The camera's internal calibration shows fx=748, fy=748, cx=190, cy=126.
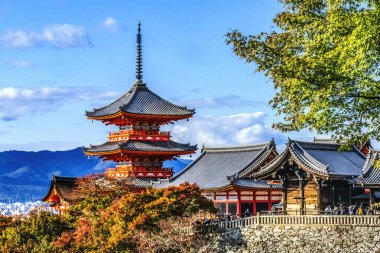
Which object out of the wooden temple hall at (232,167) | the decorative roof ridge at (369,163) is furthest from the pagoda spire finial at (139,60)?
the decorative roof ridge at (369,163)

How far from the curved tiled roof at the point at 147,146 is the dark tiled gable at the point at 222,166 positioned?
2.39 metres

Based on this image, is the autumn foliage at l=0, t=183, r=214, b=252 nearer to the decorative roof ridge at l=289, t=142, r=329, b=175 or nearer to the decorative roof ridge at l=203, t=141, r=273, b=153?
the decorative roof ridge at l=289, t=142, r=329, b=175

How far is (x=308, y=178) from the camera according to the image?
3938 centimetres

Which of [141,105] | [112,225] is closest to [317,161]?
[112,225]

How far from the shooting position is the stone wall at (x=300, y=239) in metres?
33.4

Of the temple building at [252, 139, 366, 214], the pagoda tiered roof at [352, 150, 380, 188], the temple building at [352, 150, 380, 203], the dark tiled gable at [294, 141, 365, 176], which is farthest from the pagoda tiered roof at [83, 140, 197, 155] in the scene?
the pagoda tiered roof at [352, 150, 380, 188]

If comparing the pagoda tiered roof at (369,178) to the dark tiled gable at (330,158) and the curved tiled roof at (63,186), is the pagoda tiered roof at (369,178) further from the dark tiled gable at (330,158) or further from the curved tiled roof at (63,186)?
the curved tiled roof at (63,186)

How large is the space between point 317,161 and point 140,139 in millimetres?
19995

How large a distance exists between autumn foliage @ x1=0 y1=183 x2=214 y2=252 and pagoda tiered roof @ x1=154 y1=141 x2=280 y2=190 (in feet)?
32.1

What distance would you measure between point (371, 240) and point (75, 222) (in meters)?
16.2

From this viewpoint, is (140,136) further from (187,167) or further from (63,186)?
(63,186)

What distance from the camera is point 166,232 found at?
3469 cm

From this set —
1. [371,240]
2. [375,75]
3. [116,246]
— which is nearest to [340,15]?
[375,75]

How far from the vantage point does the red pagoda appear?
183 ft
